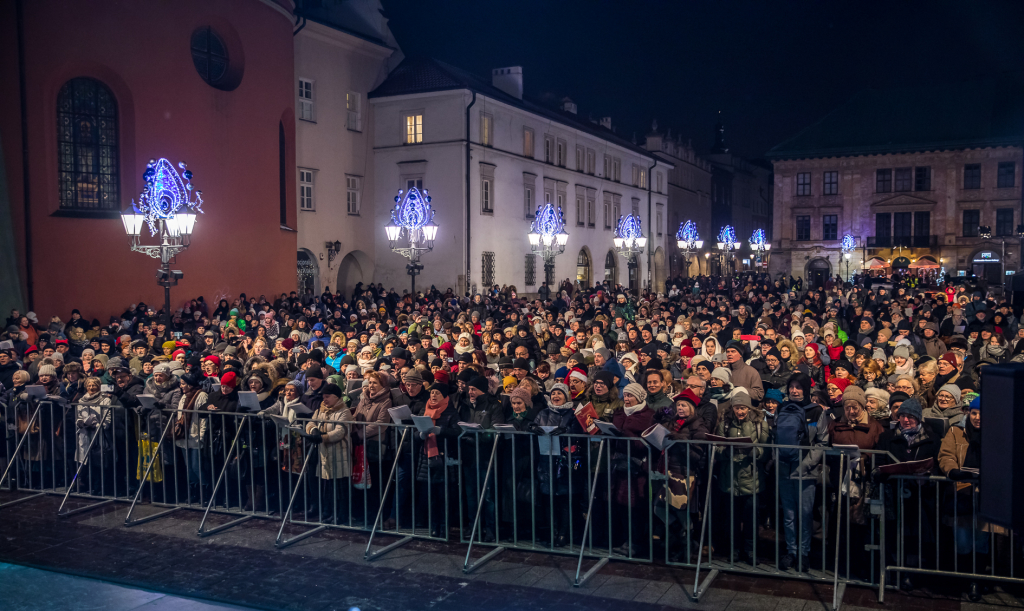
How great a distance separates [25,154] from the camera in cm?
2147

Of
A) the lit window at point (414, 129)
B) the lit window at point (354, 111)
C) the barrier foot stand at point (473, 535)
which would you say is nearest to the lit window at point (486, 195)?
the lit window at point (414, 129)

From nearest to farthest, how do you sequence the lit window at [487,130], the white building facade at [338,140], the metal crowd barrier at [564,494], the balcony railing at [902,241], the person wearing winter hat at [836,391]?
1. the metal crowd barrier at [564,494]
2. the person wearing winter hat at [836,391]
3. the white building facade at [338,140]
4. the lit window at [487,130]
5. the balcony railing at [902,241]

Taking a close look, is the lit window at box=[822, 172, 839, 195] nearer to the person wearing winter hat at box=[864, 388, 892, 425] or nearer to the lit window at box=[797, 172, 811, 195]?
the lit window at box=[797, 172, 811, 195]

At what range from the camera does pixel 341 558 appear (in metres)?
7.84

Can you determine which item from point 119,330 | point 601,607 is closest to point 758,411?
point 601,607

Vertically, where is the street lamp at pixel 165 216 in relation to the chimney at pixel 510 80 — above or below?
below

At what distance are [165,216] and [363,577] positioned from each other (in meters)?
12.2

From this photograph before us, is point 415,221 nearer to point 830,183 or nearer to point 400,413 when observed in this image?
point 400,413

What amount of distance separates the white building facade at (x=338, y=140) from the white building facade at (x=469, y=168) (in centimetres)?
64

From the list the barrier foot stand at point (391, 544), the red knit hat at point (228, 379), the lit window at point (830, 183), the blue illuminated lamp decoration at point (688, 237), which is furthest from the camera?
the lit window at point (830, 183)

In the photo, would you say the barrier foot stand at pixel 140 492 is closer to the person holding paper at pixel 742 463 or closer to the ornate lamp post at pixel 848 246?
the person holding paper at pixel 742 463

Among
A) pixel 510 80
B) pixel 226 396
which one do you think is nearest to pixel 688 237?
pixel 510 80

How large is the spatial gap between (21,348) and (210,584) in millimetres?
11517

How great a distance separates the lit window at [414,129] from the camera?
3659 cm
